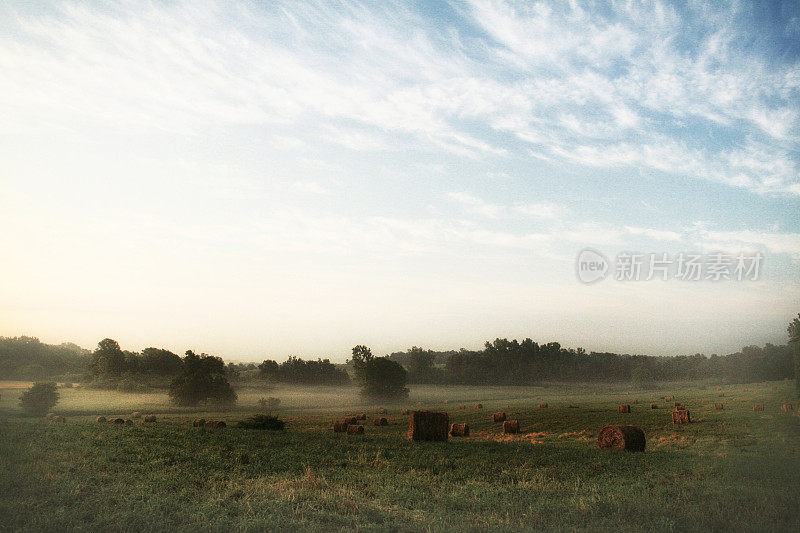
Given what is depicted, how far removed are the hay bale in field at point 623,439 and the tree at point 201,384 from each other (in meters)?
75.2

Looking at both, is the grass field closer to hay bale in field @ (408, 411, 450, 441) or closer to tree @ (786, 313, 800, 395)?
hay bale in field @ (408, 411, 450, 441)

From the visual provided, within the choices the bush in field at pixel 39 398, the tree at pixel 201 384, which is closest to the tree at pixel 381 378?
the tree at pixel 201 384

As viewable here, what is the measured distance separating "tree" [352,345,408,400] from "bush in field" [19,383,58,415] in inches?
2521

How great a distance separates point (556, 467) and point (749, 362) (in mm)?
128287

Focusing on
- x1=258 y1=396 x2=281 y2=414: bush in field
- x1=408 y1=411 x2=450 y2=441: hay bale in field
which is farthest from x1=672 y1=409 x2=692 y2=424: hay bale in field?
x1=258 y1=396 x2=281 y2=414: bush in field

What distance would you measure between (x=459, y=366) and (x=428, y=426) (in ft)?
418

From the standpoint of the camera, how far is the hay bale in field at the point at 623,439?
23.8m

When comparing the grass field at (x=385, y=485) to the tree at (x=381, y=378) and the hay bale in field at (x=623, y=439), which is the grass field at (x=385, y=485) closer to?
the hay bale in field at (x=623, y=439)

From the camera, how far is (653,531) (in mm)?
9977

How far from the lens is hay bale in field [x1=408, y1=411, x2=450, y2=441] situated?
1225 inches

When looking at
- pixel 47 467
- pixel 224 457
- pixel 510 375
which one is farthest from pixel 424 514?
pixel 510 375

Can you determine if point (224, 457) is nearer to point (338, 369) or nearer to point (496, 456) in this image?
point (496, 456)

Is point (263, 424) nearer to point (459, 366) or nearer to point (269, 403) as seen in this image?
point (269, 403)

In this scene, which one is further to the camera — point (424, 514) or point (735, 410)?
point (735, 410)
